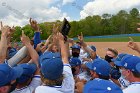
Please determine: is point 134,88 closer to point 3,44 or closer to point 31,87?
point 31,87

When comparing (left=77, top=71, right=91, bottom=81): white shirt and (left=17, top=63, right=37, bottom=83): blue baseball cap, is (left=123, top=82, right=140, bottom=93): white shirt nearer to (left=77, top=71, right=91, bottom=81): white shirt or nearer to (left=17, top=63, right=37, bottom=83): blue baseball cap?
(left=17, top=63, right=37, bottom=83): blue baseball cap

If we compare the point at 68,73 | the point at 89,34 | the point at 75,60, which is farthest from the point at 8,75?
the point at 89,34

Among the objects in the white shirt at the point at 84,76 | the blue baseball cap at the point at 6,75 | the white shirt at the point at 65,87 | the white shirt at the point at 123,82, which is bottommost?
the white shirt at the point at 84,76

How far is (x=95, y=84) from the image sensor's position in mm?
2816

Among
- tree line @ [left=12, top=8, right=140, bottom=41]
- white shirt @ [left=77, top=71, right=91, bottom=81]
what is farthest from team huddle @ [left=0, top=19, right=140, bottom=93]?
tree line @ [left=12, top=8, right=140, bottom=41]

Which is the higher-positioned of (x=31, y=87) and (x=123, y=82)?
(x=31, y=87)

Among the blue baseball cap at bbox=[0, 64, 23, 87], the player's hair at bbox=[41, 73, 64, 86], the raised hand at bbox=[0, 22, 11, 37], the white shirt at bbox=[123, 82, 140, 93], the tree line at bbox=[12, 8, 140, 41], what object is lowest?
the tree line at bbox=[12, 8, 140, 41]

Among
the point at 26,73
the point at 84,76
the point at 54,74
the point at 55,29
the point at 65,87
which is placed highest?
the point at 55,29

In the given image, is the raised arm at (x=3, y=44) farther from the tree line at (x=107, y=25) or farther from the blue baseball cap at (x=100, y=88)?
the tree line at (x=107, y=25)

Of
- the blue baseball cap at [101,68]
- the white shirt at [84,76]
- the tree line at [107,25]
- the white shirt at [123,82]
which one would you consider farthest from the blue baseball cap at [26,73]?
the tree line at [107,25]

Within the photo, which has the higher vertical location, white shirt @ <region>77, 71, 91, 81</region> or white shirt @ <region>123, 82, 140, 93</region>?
white shirt @ <region>123, 82, 140, 93</region>

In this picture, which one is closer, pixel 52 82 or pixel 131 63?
pixel 52 82

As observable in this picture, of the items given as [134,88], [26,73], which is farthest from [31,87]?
[134,88]

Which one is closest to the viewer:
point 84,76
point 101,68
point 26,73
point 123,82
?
point 26,73
